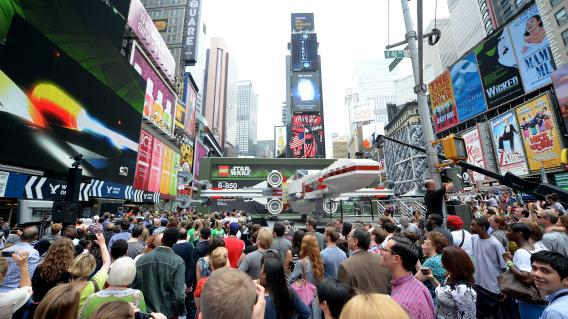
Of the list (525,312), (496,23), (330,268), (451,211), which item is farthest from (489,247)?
(496,23)

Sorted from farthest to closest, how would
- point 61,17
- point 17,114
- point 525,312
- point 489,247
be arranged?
point 61,17 < point 17,114 < point 489,247 < point 525,312

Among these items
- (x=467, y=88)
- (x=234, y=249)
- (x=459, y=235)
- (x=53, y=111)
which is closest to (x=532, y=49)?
(x=467, y=88)

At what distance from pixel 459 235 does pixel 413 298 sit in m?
3.98

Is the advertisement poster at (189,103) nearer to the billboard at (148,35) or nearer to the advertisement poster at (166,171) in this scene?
the billboard at (148,35)

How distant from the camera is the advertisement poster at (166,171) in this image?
4225 centimetres

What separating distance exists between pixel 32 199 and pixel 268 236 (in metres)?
19.4

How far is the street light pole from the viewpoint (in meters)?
7.75

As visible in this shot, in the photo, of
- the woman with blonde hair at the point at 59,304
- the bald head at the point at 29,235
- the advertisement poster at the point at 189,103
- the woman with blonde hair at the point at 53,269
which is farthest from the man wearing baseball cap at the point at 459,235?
the advertisement poster at the point at 189,103

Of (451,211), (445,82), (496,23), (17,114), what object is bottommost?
(451,211)

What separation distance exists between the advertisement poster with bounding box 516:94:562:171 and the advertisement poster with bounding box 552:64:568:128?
374cm

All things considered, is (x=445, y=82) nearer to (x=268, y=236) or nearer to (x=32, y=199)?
(x=268, y=236)

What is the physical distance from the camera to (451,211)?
7848 mm

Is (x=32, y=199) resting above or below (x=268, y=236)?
above

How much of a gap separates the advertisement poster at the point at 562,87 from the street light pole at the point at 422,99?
3291 cm
